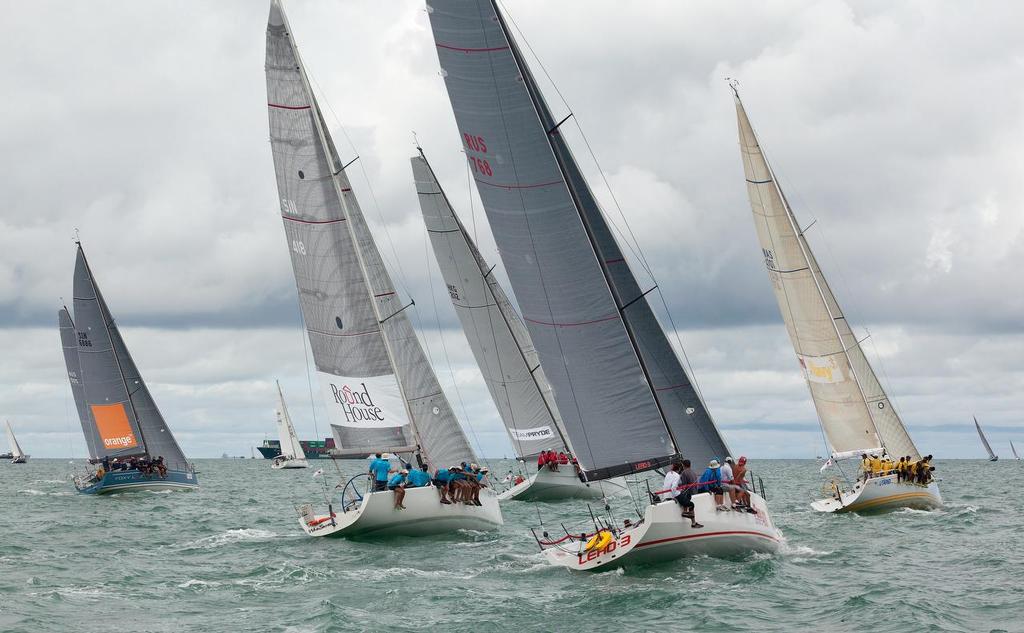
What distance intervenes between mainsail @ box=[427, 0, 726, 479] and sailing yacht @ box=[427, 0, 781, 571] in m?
0.02

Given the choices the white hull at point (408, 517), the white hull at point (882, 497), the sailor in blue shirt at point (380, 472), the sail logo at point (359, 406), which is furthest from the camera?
the white hull at point (882, 497)

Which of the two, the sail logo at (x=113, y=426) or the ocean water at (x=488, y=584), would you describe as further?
the sail logo at (x=113, y=426)

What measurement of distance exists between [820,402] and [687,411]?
15335 millimetres

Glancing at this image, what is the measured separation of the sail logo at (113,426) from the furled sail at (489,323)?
19098mm

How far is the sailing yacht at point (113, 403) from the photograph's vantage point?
155ft

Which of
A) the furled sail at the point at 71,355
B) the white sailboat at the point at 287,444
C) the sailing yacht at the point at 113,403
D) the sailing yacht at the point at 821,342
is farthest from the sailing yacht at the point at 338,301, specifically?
the white sailboat at the point at 287,444

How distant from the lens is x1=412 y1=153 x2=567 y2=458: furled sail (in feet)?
117

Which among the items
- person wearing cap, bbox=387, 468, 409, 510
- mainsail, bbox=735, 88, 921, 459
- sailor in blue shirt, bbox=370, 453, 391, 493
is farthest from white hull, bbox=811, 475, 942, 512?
sailor in blue shirt, bbox=370, 453, 391, 493

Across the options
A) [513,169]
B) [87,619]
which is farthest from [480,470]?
[87,619]

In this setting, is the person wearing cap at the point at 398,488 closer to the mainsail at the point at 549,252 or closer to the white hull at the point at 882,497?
the mainsail at the point at 549,252

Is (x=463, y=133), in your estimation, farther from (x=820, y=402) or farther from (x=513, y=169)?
(x=820, y=402)

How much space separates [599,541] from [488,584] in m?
2.04

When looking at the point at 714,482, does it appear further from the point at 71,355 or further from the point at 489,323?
the point at 71,355

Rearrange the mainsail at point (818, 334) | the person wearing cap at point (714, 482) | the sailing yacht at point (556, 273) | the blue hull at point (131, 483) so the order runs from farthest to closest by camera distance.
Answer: the blue hull at point (131, 483) → the mainsail at point (818, 334) → the sailing yacht at point (556, 273) → the person wearing cap at point (714, 482)
